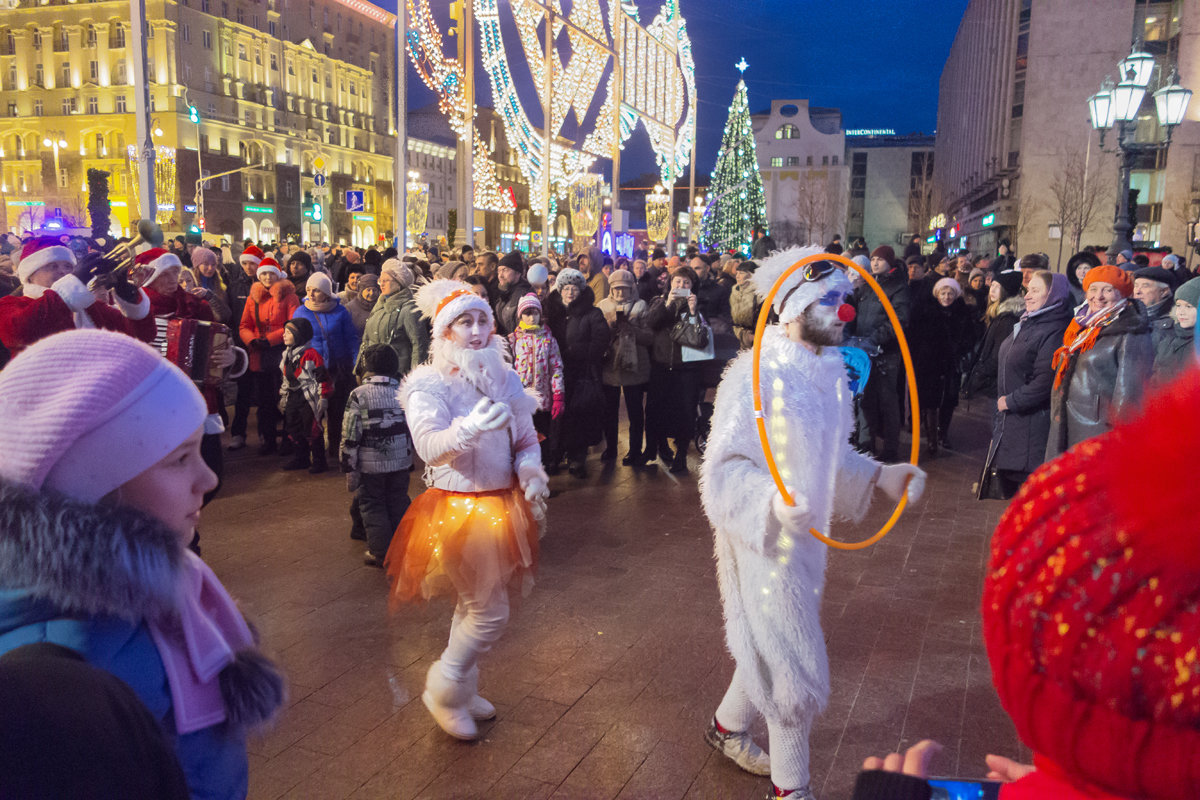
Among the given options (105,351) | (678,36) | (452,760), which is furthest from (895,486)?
(678,36)

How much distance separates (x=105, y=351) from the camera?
4.24 feet

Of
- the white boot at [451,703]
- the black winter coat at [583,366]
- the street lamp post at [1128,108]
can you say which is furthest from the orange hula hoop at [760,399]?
the street lamp post at [1128,108]

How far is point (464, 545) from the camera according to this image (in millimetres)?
3451

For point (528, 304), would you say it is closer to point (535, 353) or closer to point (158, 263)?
point (535, 353)

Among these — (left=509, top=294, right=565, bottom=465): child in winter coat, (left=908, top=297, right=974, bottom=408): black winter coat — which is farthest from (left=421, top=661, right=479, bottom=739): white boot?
(left=908, top=297, right=974, bottom=408): black winter coat

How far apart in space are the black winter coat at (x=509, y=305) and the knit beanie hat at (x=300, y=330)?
74.0 inches

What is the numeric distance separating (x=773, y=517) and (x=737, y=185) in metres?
35.4

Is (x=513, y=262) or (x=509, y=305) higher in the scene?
(x=513, y=262)

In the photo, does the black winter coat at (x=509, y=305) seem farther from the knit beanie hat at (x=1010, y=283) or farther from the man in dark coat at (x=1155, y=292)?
the man in dark coat at (x=1155, y=292)

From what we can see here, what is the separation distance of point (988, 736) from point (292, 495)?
19.0 feet

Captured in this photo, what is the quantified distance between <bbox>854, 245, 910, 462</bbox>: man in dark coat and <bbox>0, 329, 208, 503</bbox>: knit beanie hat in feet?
25.5

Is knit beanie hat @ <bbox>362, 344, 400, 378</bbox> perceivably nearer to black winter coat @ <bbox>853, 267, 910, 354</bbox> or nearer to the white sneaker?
the white sneaker

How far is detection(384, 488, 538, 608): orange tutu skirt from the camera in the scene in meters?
3.46

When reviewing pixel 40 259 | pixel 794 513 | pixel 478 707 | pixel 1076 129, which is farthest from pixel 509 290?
pixel 1076 129
